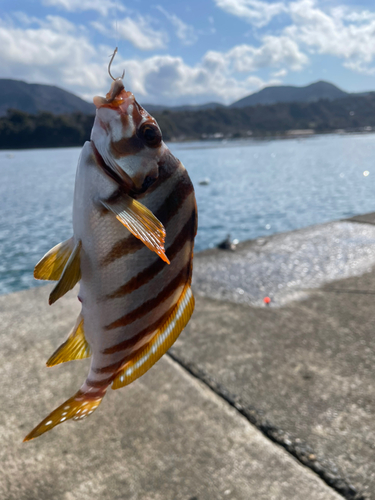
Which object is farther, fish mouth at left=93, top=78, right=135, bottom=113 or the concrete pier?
the concrete pier

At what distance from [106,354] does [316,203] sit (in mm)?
20535

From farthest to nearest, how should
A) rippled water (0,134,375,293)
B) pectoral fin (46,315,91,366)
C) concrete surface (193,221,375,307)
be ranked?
rippled water (0,134,375,293), concrete surface (193,221,375,307), pectoral fin (46,315,91,366)

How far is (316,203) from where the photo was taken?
65.9 ft

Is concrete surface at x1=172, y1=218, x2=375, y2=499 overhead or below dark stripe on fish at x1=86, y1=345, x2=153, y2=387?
below

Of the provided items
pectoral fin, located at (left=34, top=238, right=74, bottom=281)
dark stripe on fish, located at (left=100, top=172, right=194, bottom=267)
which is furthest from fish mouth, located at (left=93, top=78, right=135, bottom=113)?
pectoral fin, located at (left=34, top=238, right=74, bottom=281)

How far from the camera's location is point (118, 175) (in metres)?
0.75

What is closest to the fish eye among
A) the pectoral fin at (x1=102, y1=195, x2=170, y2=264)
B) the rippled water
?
the pectoral fin at (x1=102, y1=195, x2=170, y2=264)

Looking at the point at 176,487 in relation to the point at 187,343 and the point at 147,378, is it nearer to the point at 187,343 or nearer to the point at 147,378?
the point at 147,378

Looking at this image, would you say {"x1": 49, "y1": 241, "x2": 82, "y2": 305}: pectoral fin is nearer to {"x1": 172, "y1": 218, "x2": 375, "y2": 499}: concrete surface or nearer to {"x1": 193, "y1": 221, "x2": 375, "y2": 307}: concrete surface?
{"x1": 172, "y1": 218, "x2": 375, "y2": 499}: concrete surface

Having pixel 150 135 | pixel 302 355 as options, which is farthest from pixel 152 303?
pixel 302 355

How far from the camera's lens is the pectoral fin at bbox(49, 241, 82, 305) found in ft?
2.35

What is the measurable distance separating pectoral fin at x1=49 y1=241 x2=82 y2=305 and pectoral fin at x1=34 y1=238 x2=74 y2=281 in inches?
2.0

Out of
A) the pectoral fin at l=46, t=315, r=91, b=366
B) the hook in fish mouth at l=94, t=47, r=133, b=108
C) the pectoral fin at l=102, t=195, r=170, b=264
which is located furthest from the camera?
the pectoral fin at l=46, t=315, r=91, b=366

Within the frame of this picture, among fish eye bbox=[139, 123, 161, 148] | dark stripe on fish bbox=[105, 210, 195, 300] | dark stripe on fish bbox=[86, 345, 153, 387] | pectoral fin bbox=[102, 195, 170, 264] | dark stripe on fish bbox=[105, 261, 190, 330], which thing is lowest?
dark stripe on fish bbox=[86, 345, 153, 387]
